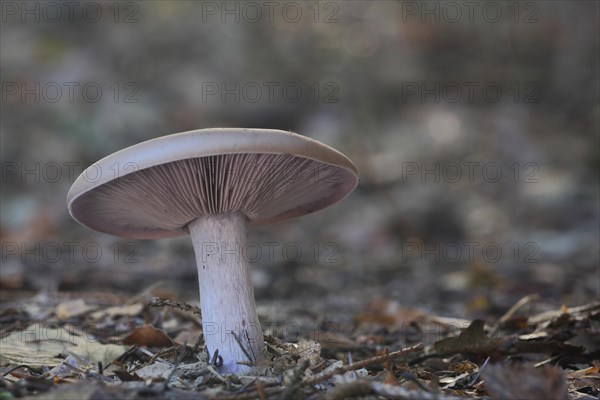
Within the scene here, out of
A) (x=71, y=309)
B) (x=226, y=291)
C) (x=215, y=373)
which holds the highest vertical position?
(x=226, y=291)

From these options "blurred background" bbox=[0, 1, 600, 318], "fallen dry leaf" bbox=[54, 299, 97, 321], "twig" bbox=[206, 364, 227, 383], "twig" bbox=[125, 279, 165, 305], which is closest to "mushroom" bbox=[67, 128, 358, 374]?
"twig" bbox=[206, 364, 227, 383]

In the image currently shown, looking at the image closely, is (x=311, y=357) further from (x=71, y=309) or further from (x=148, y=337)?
(x=71, y=309)

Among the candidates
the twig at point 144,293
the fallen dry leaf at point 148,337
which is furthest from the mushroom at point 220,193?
the twig at point 144,293

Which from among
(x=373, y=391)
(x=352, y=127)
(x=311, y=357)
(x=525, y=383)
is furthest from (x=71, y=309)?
(x=352, y=127)

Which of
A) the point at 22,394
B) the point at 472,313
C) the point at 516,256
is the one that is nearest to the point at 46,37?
the point at 516,256

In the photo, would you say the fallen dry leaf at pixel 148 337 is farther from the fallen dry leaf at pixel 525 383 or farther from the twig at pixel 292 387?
the fallen dry leaf at pixel 525 383

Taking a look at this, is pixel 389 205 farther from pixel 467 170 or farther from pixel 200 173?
pixel 200 173
